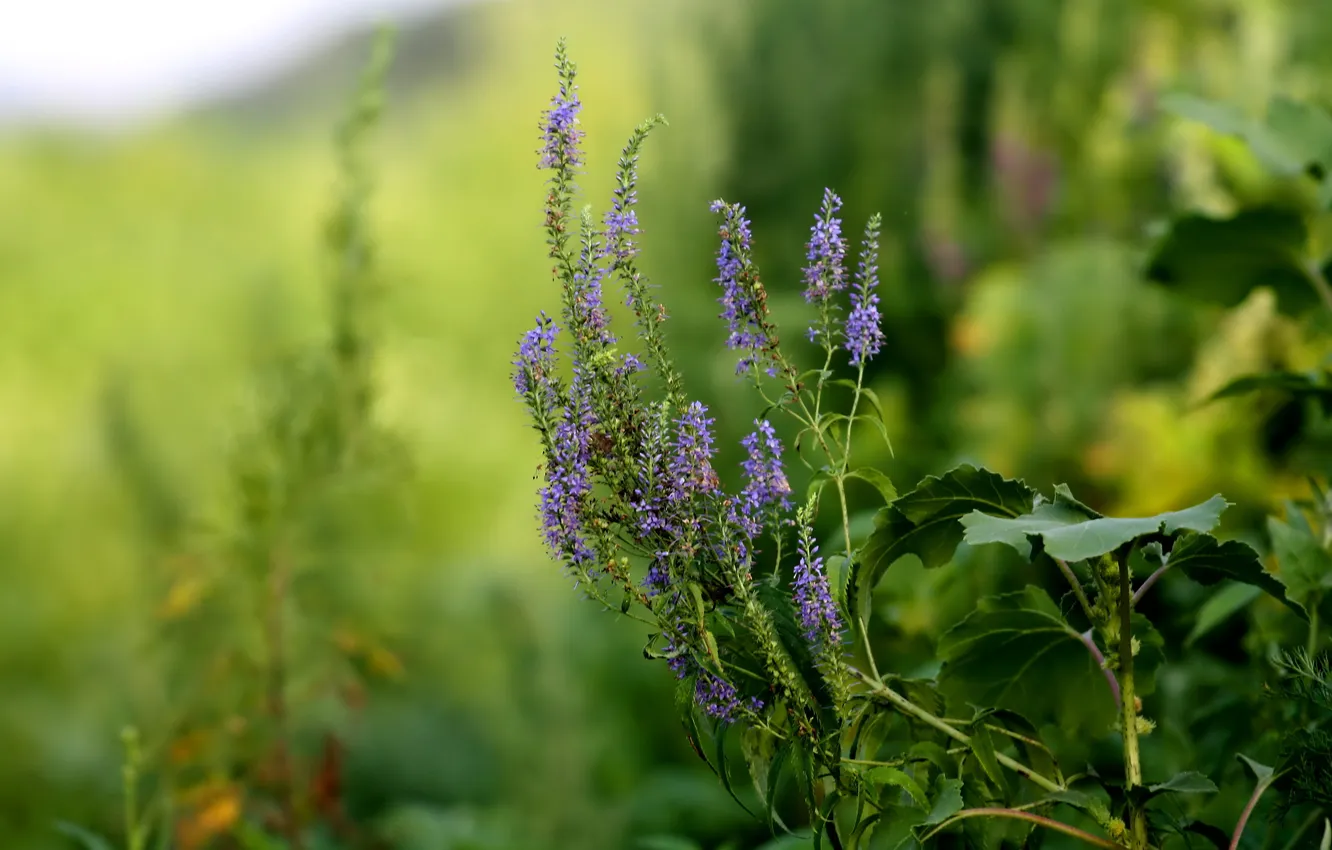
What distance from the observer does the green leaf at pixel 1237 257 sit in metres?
1.58

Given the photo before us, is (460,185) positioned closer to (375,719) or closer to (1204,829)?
(375,719)

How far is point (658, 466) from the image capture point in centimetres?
94

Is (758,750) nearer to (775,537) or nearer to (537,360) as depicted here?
(775,537)

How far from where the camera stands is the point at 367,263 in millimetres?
2234

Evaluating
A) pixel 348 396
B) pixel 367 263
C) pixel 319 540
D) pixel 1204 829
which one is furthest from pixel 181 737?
pixel 1204 829

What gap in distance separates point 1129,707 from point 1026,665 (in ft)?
0.61

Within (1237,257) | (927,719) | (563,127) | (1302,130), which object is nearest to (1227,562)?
(927,719)

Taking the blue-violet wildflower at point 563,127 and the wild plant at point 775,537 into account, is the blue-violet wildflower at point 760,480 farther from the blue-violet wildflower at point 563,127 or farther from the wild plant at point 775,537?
the blue-violet wildflower at point 563,127

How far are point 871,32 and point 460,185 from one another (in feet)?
16.3

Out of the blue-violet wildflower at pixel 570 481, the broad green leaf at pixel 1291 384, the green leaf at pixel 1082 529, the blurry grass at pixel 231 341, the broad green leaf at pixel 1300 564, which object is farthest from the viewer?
the blurry grass at pixel 231 341

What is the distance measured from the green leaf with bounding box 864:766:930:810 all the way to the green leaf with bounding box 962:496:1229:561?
19 cm

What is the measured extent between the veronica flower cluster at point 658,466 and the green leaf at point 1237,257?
83 cm

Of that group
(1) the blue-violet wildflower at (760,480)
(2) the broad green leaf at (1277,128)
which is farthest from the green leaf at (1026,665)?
(2) the broad green leaf at (1277,128)

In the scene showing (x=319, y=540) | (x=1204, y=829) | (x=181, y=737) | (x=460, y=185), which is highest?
(x=460, y=185)
